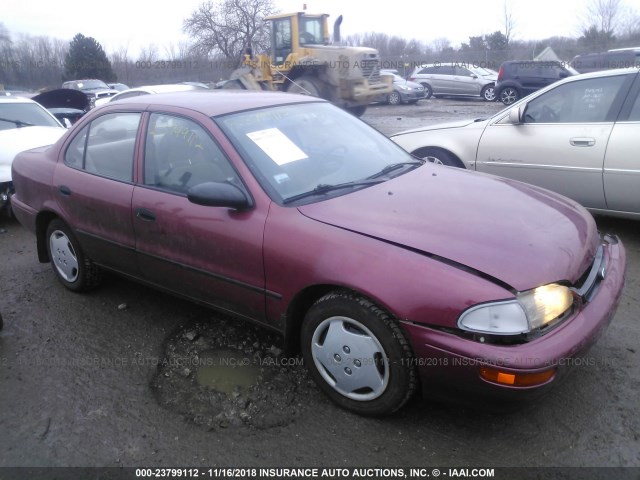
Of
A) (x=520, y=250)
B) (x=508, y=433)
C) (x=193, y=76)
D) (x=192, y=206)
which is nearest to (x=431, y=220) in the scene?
(x=520, y=250)

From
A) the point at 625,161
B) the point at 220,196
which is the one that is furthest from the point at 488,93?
the point at 220,196

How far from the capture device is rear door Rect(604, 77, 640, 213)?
444cm

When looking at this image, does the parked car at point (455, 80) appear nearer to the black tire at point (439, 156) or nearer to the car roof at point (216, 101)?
the black tire at point (439, 156)

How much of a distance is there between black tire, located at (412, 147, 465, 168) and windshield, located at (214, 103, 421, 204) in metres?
1.97

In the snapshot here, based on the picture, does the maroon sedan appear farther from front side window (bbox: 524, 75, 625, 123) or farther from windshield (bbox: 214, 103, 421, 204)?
front side window (bbox: 524, 75, 625, 123)

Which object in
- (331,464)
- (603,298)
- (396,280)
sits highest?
(396,280)

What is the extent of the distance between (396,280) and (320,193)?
0.80m

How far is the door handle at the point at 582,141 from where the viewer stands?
15.3 feet

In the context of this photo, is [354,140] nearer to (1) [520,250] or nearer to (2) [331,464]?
(1) [520,250]

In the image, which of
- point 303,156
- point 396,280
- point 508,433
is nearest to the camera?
point 396,280

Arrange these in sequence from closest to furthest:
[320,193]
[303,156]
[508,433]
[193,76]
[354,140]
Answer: [508,433], [320,193], [303,156], [354,140], [193,76]

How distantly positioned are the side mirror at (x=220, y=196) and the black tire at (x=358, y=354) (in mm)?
673

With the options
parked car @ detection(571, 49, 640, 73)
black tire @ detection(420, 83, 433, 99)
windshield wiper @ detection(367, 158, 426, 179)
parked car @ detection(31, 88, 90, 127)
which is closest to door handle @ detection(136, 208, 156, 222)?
windshield wiper @ detection(367, 158, 426, 179)

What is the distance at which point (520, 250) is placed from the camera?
239cm
